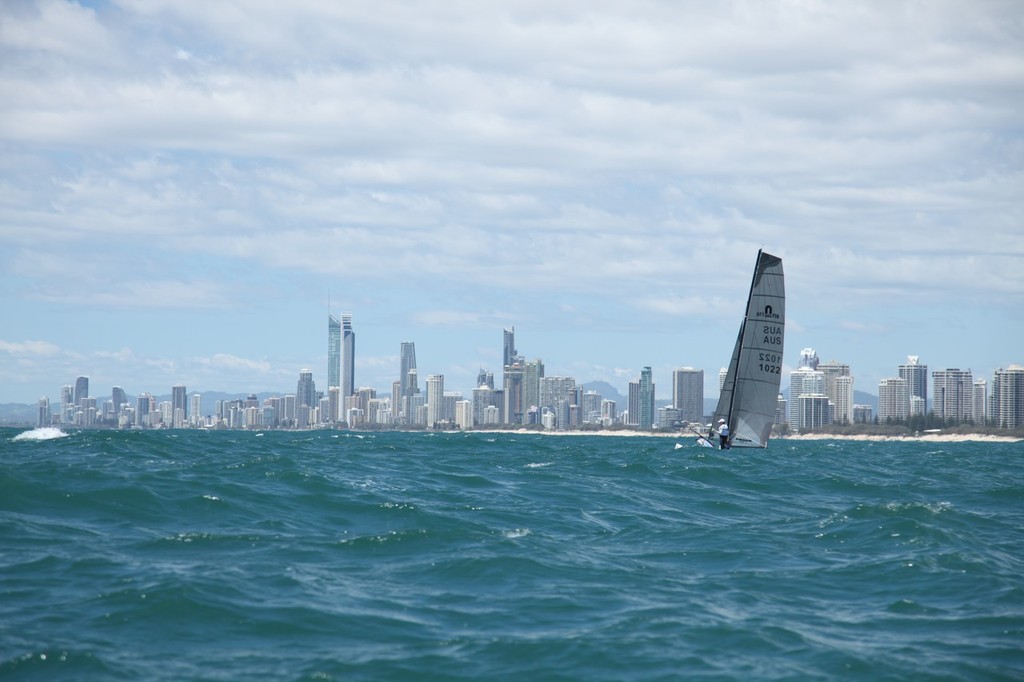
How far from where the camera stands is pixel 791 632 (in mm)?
18109

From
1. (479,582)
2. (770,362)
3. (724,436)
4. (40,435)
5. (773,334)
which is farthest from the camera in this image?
(40,435)

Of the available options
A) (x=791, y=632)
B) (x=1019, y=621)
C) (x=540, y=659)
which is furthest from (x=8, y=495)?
(x=1019, y=621)

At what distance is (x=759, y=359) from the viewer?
167ft

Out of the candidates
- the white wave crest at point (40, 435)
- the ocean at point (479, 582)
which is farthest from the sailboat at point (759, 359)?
the white wave crest at point (40, 435)

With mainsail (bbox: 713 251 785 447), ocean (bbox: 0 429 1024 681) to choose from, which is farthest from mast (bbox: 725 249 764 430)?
ocean (bbox: 0 429 1024 681)

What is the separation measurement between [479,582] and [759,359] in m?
32.1

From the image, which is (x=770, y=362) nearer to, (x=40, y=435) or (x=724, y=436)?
(x=724, y=436)

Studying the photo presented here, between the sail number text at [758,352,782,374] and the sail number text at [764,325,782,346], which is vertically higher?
the sail number text at [764,325,782,346]

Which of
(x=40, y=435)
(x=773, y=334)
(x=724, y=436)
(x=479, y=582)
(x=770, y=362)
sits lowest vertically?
(x=479, y=582)

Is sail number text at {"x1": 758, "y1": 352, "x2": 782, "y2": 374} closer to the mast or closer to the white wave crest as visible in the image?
the mast

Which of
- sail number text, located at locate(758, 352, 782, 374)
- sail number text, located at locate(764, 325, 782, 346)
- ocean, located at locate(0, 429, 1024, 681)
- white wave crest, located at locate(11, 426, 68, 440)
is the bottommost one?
ocean, located at locate(0, 429, 1024, 681)

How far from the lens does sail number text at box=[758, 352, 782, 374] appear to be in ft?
167

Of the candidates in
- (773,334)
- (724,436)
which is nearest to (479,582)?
(773,334)

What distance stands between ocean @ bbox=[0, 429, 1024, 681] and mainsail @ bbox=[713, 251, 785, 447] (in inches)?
573
